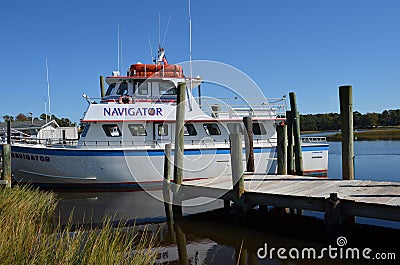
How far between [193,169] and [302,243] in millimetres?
7399

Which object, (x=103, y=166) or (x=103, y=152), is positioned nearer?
(x=103, y=152)

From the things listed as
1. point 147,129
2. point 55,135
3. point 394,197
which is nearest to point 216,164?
point 147,129

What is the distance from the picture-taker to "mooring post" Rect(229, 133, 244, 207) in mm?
7658

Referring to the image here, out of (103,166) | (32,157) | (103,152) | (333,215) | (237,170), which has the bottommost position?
(333,215)

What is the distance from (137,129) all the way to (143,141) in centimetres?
51

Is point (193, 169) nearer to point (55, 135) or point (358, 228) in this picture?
point (358, 228)

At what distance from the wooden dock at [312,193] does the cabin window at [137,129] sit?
17.3 ft

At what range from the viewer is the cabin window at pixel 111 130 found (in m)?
13.7

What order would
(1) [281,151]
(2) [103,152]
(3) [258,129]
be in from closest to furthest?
1. (1) [281,151]
2. (2) [103,152]
3. (3) [258,129]

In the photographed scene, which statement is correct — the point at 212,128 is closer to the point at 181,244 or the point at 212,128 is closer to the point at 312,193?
the point at 181,244

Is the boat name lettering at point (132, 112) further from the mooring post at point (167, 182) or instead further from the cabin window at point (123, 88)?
the mooring post at point (167, 182)

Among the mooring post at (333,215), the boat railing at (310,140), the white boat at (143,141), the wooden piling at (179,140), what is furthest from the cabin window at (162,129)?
the mooring post at (333,215)

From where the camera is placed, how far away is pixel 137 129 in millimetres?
13898

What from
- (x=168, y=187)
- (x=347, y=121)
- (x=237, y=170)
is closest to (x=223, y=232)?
(x=237, y=170)
